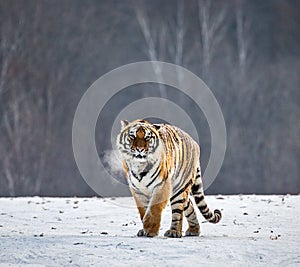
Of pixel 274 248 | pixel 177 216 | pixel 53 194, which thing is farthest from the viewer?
pixel 53 194

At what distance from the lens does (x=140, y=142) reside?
8.25 metres

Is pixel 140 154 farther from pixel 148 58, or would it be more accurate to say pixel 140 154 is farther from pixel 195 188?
pixel 148 58

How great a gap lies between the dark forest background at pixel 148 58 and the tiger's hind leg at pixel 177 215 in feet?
55.7

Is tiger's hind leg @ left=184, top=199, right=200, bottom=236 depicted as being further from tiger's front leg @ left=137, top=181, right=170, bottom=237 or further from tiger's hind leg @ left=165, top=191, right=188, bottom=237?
tiger's front leg @ left=137, top=181, right=170, bottom=237

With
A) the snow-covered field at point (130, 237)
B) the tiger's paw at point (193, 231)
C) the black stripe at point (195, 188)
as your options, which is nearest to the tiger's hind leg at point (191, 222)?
the tiger's paw at point (193, 231)

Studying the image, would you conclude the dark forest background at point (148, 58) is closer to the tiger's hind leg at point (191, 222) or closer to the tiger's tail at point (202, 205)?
the tiger's tail at point (202, 205)

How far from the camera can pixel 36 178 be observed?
2609 cm

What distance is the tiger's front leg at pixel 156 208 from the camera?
814 cm

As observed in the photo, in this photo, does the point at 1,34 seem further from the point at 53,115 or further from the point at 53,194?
the point at 53,194

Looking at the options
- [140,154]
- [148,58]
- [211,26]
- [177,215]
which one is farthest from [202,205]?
[211,26]

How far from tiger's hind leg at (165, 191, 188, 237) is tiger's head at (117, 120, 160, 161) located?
556mm

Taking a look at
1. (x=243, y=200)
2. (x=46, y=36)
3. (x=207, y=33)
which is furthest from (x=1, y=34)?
(x=243, y=200)

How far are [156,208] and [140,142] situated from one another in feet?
2.10

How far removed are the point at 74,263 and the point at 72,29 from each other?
21.3 metres
